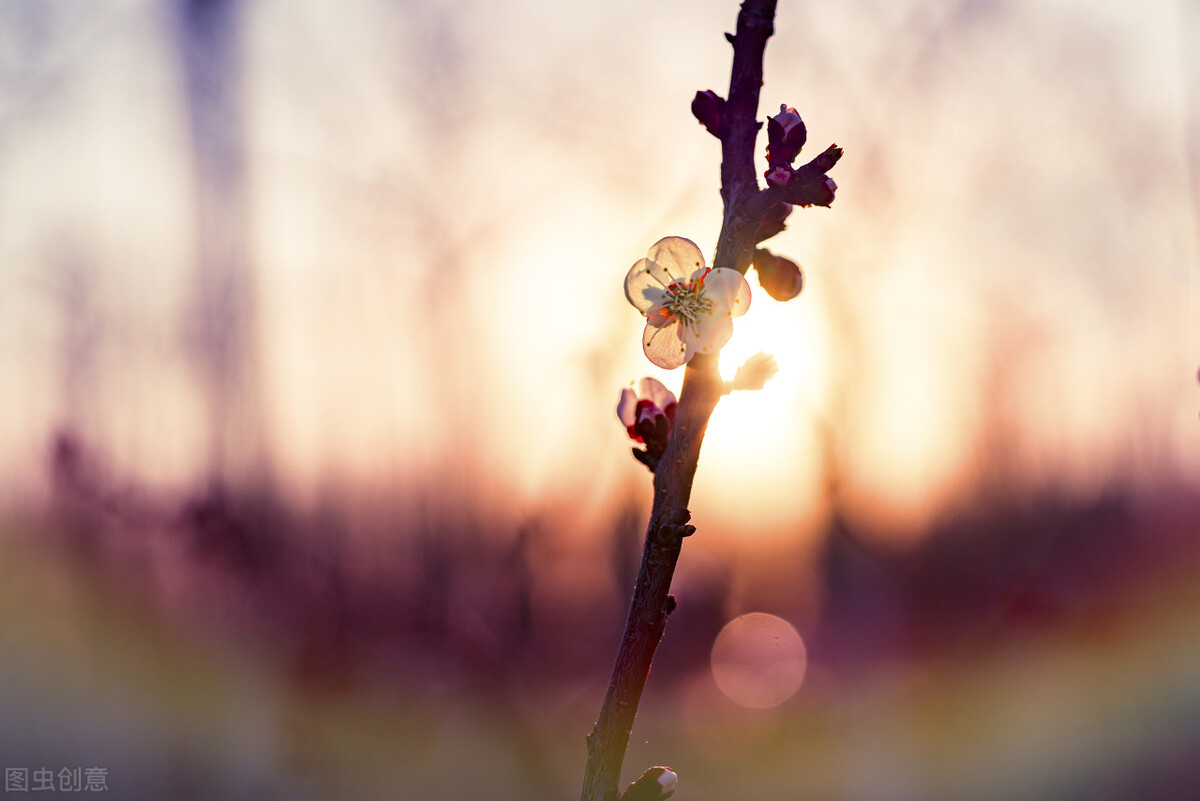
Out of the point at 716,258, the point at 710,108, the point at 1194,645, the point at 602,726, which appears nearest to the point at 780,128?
the point at 710,108

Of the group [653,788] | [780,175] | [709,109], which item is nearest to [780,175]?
[780,175]

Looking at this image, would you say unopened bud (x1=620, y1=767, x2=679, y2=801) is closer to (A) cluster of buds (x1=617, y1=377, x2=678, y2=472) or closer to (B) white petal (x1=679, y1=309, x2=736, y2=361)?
(A) cluster of buds (x1=617, y1=377, x2=678, y2=472)

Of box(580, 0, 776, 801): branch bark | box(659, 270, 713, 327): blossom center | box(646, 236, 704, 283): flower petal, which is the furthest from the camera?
box(646, 236, 704, 283): flower petal

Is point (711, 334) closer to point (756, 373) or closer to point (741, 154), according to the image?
point (756, 373)

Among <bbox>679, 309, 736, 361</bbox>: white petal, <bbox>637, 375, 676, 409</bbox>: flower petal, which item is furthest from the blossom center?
<bbox>637, 375, 676, 409</bbox>: flower petal

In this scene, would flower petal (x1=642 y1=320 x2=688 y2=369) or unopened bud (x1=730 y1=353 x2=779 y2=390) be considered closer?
unopened bud (x1=730 y1=353 x2=779 y2=390)

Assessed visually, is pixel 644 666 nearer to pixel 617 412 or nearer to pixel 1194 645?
pixel 617 412
